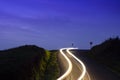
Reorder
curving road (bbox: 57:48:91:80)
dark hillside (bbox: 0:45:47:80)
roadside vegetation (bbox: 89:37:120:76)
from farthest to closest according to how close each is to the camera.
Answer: roadside vegetation (bbox: 89:37:120:76) → dark hillside (bbox: 0:45:47:80) → curving road (bbox: 57:48:91:80)

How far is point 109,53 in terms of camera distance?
188 ft

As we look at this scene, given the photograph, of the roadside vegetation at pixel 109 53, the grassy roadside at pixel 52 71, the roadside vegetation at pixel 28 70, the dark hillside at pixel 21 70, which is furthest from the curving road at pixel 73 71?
the roadside vegetation at pixel 109 53

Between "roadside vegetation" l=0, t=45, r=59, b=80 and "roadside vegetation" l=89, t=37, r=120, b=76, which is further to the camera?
"roadside vegetation" l=89, t=37, r=120, b=76

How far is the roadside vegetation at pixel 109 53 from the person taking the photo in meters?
51.2

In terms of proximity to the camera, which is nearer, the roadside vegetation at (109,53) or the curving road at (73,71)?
the curving road at (73,71)

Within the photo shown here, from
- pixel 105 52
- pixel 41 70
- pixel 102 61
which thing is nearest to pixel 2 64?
pixel 41 70

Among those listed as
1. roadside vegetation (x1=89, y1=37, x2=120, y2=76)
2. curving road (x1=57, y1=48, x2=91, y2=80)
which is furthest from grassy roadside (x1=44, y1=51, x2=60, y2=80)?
roadside vegetation (x1=89, y1=37, x2=120, y2=76)

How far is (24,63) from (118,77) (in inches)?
407

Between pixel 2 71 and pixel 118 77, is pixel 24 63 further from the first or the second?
pixel 118 77

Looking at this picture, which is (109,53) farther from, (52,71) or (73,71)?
(73,71)

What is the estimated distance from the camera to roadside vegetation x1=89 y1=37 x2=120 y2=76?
2014 inches

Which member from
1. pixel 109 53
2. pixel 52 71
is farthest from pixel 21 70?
pixel 109 53

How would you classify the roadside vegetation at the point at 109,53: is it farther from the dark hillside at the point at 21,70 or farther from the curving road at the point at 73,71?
the dark hillside at the point at 21,70

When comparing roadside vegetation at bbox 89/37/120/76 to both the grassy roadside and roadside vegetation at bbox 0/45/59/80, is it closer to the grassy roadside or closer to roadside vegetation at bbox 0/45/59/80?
the grassy roadside
